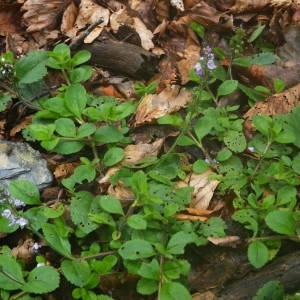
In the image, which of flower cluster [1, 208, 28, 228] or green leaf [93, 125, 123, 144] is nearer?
flower cluster [1, 208, 28, 228]

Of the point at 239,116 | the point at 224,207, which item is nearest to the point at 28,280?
the point at 224,207

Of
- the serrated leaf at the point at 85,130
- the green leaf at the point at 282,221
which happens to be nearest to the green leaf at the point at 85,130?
the serrated leaf at the point at 85,130

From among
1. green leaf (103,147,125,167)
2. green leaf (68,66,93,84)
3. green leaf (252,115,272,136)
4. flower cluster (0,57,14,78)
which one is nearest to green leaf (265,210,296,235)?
green leaf (252,115,272,136)

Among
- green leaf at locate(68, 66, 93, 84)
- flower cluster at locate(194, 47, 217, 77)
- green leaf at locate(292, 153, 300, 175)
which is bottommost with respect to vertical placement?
green leaf at locate(292, 153, 300, 175)

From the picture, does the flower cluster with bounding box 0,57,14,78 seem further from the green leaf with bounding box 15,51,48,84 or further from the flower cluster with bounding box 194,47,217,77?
the flower cluster with bounding box 194,47,217,77

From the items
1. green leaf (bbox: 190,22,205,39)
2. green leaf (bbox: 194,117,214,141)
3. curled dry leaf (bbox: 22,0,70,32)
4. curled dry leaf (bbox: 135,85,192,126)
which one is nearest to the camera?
green leaf (bbox: 194,117,214,141)

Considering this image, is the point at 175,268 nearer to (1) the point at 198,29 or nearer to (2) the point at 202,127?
(2) the point at 202,127

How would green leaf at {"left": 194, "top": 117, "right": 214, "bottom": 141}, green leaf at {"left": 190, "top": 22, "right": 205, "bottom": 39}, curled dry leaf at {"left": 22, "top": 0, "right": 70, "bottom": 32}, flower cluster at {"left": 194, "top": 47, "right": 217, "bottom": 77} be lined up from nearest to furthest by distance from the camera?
flower cluster at {"left": 194, "top": 47, "right": 217, "bottom": 77} → green leaf at {"left": 194, "top": 117, "right": 214, "bottom": 141} → green leaf at {"left": 190, "top": 22, "right": 205, "bottom": 39} → curled dry leaf at {"left": 22, "top": 0, "right": 70, "bottom": 32}
